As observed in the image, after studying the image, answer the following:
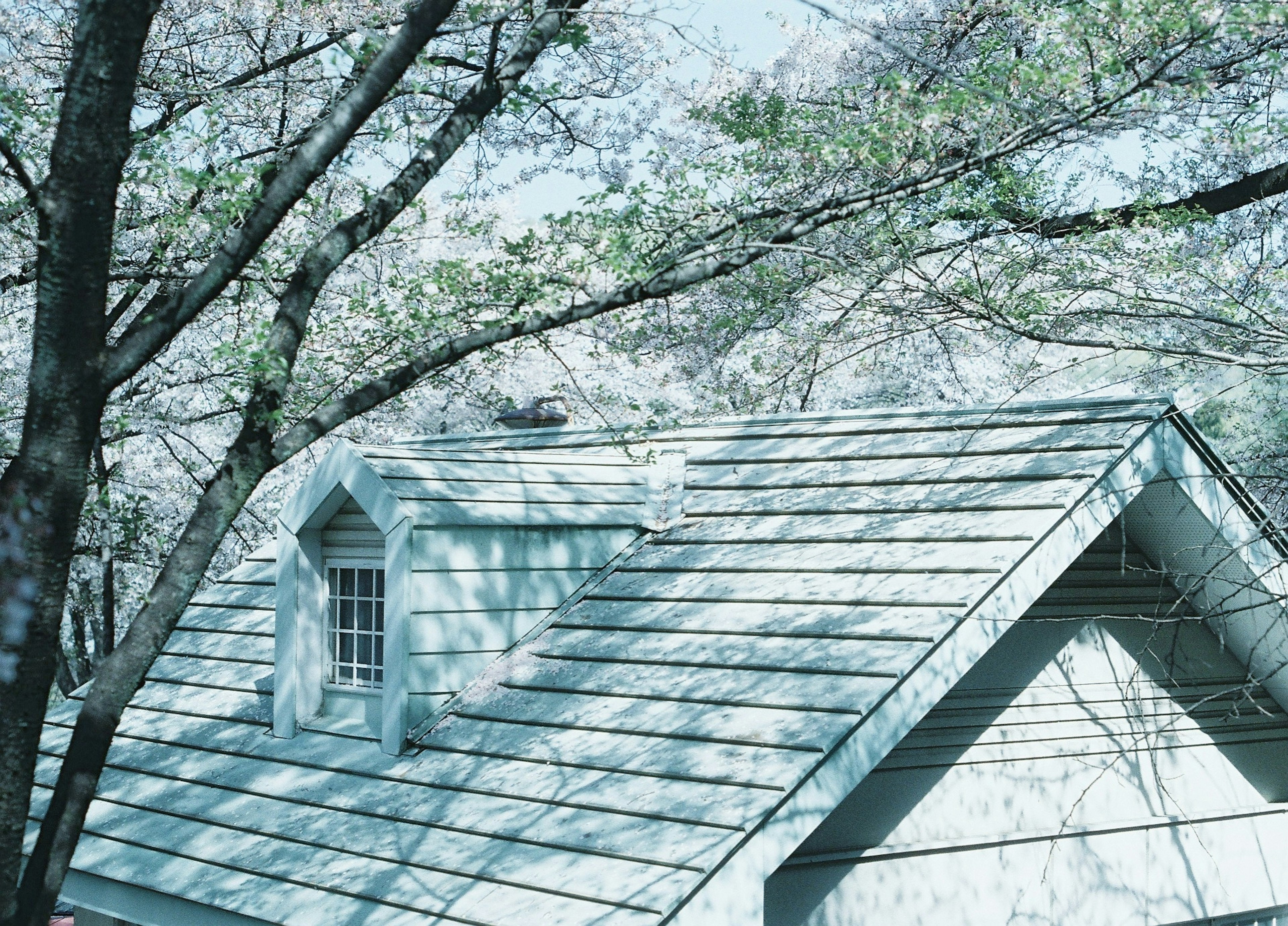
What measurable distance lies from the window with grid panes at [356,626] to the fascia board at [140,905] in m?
1.54

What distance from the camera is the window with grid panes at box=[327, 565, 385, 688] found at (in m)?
7.41

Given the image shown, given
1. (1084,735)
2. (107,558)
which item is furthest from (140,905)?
(107,558)

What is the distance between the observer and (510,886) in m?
5.29

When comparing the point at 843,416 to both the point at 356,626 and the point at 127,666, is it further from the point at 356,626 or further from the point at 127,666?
the point at 127,666

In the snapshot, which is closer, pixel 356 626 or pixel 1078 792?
pixel 1078 792

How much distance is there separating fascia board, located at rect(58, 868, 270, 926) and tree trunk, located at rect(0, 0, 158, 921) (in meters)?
1.60

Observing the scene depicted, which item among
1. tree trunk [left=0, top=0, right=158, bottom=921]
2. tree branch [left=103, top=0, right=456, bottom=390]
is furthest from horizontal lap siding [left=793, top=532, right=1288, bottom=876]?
tree branch [left=103, top=0, right=456, bottom=390]

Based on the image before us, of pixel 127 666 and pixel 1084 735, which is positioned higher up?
pixel 127 666

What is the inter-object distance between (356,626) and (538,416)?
10.0 feet

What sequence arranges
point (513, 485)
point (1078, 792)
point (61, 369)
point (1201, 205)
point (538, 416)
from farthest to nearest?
point (1201, 205), point (538, 416), point (513, 485), point (1078, 792), point (61, 369)

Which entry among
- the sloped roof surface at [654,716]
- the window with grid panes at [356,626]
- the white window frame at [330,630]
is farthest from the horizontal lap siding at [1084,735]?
the window with grid panes at [356,626]

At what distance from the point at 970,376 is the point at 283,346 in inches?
738

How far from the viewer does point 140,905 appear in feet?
22.6

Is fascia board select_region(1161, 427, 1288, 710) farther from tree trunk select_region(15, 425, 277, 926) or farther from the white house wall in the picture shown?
tree trunk select_region(15, 425, 277, 926)
